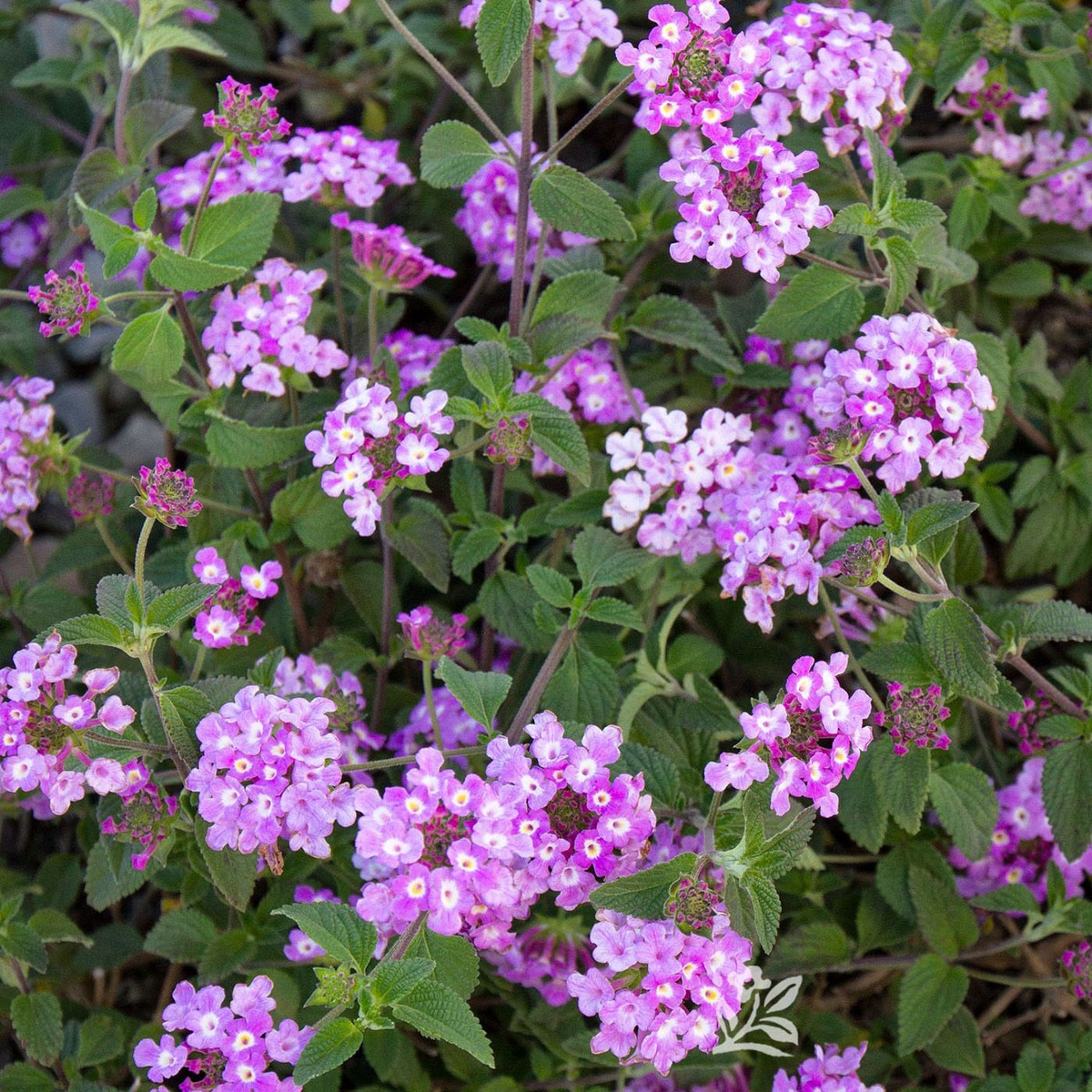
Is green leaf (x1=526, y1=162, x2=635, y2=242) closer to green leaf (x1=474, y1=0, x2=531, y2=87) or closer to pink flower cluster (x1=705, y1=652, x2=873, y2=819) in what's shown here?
green leaf (x1=474, y1=0, x2=531, y2=87)

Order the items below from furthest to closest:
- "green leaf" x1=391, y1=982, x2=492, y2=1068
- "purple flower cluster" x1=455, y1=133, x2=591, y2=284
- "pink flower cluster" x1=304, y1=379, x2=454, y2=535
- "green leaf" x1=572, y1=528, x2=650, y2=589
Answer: "purple flower cluster" x1=455, y1=133, x2=591, y2=284 < "green leaf" x1=572, y1=528, x2=650, y2=589 < "pink flower cluster" x1=304, y1=379, x2=454, y2=535 < "green leaf" x1=391, y1=982, x2=492, y2=1068

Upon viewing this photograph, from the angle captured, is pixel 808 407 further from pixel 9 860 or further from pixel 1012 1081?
pixel 9 860

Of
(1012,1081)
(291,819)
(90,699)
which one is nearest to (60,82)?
(90,699)

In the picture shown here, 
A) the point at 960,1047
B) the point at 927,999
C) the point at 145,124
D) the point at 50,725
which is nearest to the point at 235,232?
the point at 145,124

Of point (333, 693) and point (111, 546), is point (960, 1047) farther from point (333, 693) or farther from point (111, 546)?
point (111, 546)

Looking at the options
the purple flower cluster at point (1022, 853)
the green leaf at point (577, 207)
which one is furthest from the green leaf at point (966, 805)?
the green leaf at point (577, 207)

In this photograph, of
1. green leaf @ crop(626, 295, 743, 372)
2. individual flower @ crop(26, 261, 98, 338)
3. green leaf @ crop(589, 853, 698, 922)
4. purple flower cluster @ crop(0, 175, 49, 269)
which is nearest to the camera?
green leaf @ crop(589, 853, 698, 922)

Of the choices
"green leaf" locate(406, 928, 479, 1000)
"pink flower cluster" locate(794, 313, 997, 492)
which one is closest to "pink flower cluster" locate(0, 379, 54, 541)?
"green leaf" locate(406, 928, 479, 1000)
